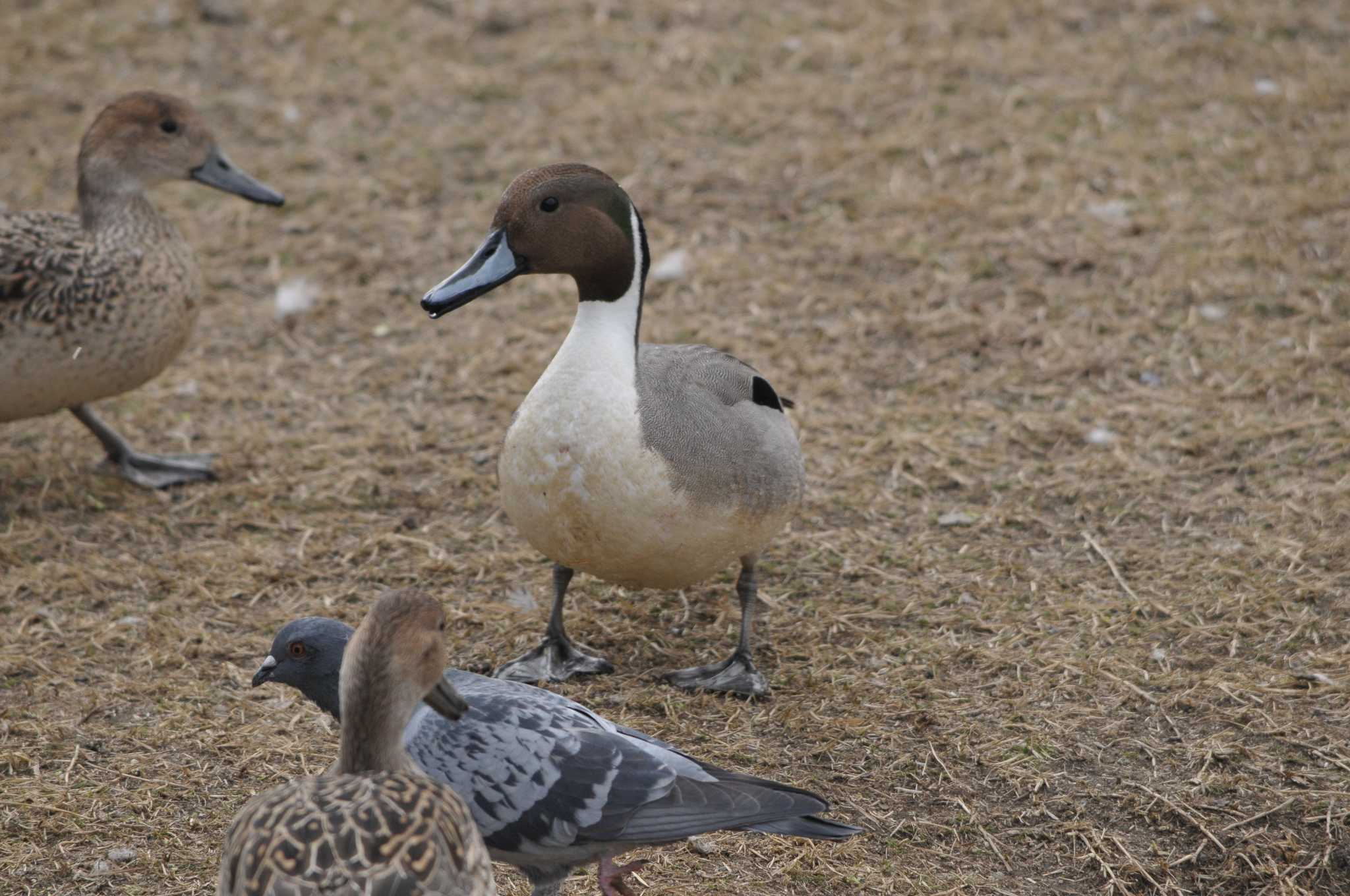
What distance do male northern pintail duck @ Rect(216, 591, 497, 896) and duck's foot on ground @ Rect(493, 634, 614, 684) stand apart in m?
0.95

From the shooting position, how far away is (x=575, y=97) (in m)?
7.36

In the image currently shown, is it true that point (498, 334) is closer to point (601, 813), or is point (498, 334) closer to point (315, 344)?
point (315, 344)

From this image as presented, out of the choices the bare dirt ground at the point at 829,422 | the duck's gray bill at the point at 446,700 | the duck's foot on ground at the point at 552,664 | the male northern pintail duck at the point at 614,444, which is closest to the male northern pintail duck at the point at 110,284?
the bare dirt ground at the point at 829,422

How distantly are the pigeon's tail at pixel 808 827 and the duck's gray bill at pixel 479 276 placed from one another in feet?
5.02

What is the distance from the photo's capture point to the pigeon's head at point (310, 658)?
129 inches

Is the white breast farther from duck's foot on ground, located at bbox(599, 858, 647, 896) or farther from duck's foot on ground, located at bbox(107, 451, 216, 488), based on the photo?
duck's foot on ground, located at bbox(107, 451, 216, 488)

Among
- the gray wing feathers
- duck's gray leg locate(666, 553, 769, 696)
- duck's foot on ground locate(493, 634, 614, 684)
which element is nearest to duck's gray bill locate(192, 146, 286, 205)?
the gray wing feathers

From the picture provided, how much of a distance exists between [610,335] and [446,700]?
3.92 feet

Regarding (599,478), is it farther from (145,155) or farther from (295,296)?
(295,296)

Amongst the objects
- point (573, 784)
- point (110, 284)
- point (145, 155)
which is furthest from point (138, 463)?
point (573, 784)

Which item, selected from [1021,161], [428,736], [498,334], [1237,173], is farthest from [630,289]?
[1237,173]

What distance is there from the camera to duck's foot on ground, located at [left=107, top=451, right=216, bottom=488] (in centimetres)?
488

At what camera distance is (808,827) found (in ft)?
9.75

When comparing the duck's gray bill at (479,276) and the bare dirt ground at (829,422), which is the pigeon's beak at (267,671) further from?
the duck's gray bill at (479,276)
